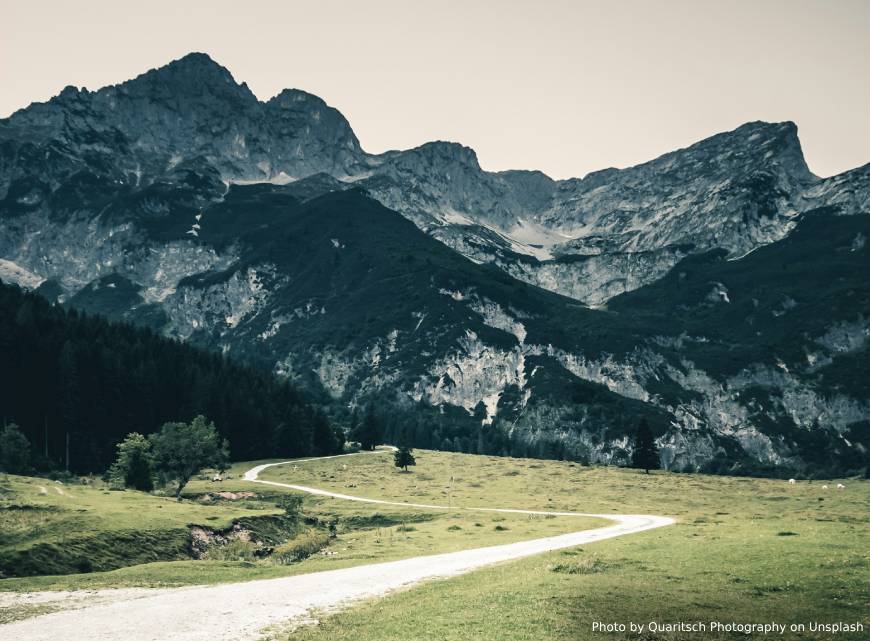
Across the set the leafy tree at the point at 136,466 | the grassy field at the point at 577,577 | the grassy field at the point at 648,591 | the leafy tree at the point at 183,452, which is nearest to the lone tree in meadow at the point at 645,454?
the grassy field at the point at 577,577

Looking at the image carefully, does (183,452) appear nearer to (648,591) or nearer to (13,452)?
(13,452)

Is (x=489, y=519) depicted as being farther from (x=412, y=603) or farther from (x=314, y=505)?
(x=412, y=603)

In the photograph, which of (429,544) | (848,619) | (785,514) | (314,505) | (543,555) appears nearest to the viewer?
(848,619)

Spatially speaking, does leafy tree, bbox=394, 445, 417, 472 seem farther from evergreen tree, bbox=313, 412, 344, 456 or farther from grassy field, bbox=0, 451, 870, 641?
grassy field, bbox=0, 451, 870, 641

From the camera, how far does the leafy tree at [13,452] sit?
342 ft

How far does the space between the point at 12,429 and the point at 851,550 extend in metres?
111

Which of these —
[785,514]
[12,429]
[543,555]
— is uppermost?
[12,429]

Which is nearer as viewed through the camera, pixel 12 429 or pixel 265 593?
pixel 265 593

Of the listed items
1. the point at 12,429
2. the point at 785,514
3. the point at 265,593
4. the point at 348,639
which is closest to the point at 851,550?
the point at 348,639

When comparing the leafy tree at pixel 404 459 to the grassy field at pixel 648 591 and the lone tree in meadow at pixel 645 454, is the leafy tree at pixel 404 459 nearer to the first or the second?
the lone tree in meadow at pixel 645 454

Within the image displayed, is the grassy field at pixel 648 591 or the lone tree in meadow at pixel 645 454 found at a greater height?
the grassy field at pixel 648 591

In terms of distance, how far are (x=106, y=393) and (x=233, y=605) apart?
129m

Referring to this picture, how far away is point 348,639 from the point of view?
27578 millimetres

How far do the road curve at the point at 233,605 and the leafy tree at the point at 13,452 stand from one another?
80.2m
